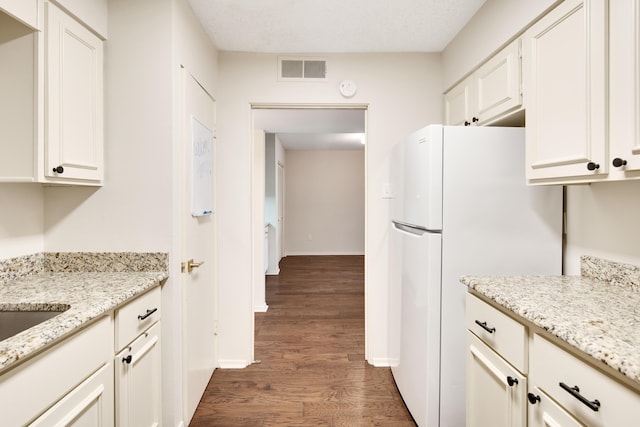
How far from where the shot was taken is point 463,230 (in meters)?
1.73

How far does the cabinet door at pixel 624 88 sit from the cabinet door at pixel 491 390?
76cm

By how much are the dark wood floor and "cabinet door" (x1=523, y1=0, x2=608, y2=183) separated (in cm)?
158

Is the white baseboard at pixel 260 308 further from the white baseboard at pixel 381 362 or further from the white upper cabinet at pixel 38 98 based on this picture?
the white upper cabinet at pixel 38 98

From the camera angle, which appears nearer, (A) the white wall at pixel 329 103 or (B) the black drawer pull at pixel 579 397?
(B) the black drawer pull at pixel 579 397

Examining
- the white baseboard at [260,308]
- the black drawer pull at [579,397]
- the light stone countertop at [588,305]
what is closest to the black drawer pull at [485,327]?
the light stone countertop at [588,305]

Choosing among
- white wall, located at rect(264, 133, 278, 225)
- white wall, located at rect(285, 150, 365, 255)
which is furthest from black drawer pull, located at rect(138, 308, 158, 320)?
white wall, located at rect(285, 150, 365, 255)

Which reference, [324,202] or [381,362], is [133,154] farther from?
[324,202]

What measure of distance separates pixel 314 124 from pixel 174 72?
3.24m

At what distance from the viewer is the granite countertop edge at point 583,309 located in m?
0.80

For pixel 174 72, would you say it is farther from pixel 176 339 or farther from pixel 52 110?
pixel 176 339

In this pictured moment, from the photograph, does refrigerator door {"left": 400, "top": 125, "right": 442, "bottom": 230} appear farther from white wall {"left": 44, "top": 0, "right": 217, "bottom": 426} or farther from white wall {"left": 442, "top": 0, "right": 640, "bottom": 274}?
white wall {"left": 44, "top": 0, "right": 217, "bottom": 426}

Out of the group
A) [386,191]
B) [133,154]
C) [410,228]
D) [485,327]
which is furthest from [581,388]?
[133,154]

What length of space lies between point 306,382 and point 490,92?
2149 millimetres

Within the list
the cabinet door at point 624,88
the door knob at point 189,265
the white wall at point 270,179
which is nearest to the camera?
the cabinet door at point 624,88
